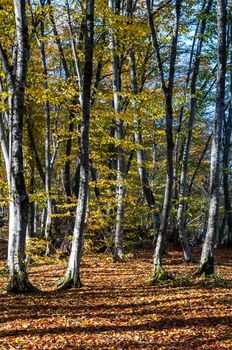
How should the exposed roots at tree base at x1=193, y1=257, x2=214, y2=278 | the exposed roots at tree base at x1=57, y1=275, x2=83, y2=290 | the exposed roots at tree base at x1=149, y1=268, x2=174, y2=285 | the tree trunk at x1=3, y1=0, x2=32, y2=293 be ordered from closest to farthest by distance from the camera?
the tree trunk at x1=3, y1=0, x2=32, y2=293 → the exposed roots at tree base at x1=57, y1=275, x2=83, y2=290 → the exposed roots at tree base at x1=149, y1=268, x2=174, y2=285 → the exposed roots at tree base at x1=193, y1=257, x2=214, y2=278

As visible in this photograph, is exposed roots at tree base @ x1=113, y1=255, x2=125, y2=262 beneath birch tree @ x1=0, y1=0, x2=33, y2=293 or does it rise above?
beneath

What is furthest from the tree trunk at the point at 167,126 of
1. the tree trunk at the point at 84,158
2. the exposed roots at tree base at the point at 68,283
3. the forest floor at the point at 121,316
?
the exposed roots at tree base at the point at 68,283

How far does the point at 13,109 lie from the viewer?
24.7ft

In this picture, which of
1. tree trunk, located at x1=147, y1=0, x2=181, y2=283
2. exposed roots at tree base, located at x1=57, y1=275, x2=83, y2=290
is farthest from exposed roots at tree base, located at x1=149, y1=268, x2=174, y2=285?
exposed roots at tree base, located at x1=57, y1=275, x2=83, y2=290

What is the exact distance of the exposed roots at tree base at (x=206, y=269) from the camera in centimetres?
905

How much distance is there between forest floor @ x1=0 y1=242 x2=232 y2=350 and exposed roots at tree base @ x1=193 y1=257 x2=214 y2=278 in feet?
1.09

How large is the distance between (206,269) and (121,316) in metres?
3.60

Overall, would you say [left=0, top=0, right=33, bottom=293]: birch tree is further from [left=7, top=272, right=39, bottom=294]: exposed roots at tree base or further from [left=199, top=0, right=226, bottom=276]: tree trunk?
[left=199, top=0, right=226, bottom=276]: tree trunk

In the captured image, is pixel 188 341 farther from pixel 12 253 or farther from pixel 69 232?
pixel 69 232

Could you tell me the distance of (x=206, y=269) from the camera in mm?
9109

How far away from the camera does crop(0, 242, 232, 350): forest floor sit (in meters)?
5.15

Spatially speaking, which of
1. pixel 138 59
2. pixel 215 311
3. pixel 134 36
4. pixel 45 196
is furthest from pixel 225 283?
pixel 138 59

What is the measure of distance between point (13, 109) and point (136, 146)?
444cm

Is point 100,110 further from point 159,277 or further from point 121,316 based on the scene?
point 121,316
